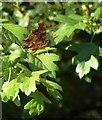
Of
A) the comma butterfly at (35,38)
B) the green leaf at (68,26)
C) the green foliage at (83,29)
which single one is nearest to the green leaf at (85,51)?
the green foliage at (83,29)

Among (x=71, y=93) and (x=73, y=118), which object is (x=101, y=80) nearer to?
(x=71, y=93)

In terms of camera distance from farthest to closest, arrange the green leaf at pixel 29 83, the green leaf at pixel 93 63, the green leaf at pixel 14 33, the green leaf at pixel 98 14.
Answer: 1. the green leaf at pixel 98 14
2. the green leaf at pixel 93 63
3. the green leaf at pixel 14 33
4. the green leaf at pixel 29 83

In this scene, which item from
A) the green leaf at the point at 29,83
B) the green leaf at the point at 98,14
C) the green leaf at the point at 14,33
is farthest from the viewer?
the green leaf at the point at 98,14

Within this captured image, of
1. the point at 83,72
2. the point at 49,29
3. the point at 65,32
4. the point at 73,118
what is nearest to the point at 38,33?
the point at 65,32

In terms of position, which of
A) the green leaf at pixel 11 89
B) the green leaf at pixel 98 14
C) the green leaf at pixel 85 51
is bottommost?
the green leaf at pixel 85 51

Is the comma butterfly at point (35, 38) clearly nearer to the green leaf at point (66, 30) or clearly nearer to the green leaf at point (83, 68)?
the green leaf at point (66, 30)

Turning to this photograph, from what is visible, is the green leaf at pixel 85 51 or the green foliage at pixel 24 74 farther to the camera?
the green leaf at pixel 85 51

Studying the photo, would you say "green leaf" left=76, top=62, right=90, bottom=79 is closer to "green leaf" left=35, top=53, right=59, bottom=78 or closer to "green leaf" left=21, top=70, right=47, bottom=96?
"green leaf" left=35, top=53, right=59, bottom=78

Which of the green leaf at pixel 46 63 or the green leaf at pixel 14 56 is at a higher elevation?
the green leaf at pixel 14 56
